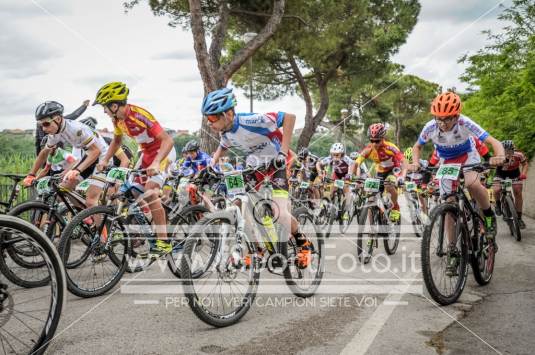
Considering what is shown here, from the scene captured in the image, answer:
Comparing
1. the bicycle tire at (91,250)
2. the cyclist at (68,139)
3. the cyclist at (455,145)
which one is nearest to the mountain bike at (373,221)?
the cyclist at (455,145)

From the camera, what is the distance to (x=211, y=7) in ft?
56.9

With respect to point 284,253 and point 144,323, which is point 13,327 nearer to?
point 144,323

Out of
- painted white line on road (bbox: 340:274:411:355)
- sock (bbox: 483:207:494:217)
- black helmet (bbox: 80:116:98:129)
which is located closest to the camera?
painted white line on road (bbox: 340:274:411:355)

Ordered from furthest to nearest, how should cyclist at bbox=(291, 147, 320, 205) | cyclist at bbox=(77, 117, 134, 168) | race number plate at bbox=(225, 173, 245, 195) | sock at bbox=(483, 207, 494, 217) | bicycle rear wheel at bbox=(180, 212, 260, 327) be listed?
1. cyclist at bbox=(291, 147, 320, 205)
2. cyclist at bbox=(77, 117, 134, 168)
3. sock at bbox=(483, 207, 494, 217)
4. race number plate at bbox=(225, 173, 245, 195)
5. bicycle rear wheel at bbox=(180, 212, 260, 327)

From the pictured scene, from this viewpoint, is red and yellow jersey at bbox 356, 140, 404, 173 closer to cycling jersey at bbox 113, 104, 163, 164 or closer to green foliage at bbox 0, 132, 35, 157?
cycling jersey at bbox 113, 104, 163, 164

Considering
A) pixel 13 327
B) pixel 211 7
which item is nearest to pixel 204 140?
pixel 211 7

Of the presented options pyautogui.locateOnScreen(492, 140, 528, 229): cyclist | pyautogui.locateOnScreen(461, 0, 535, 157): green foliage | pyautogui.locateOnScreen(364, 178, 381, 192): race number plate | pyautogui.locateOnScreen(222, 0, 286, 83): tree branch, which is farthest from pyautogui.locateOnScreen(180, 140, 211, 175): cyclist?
pyautogui.locateOnScreen(461, 0, 535, 157): green foliage

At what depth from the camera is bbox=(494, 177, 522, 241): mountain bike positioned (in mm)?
9477

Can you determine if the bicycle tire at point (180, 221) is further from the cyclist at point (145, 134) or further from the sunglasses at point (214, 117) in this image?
the sunglasses at point (214, 117)

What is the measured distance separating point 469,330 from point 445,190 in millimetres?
1700

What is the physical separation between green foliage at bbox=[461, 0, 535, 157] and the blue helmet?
11.4 metres

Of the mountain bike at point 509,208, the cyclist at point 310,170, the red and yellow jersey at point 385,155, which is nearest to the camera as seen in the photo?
the red and yellow jersey at point 385,155

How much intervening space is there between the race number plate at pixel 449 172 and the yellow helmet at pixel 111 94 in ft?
11.7

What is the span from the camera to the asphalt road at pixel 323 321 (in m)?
3.74
